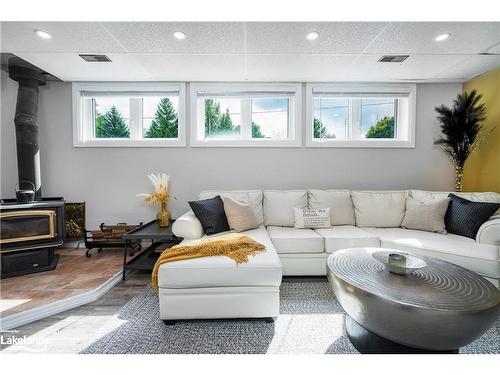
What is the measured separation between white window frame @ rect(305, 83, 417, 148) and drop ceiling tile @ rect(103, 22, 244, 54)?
4.49ft

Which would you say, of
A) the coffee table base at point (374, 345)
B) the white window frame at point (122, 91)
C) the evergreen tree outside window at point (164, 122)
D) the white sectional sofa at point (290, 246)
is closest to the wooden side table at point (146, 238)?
the white sectional sofa at point (290, 246)

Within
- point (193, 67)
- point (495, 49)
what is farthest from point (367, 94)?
→ point (193, 67)

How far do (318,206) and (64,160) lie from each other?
11.7ft

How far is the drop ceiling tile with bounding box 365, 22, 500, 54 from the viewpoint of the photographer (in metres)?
1.92

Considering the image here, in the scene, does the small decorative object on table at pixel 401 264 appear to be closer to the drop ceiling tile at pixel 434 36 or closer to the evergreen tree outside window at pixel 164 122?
the drop ceiling tile at pixel 434 36

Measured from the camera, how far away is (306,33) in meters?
2.01

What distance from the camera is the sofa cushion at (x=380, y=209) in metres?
2.76

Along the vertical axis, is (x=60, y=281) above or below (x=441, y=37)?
below

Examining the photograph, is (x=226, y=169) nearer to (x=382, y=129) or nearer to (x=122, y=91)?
(x=122, y=91)

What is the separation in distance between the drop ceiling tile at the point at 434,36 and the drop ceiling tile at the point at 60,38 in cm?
255

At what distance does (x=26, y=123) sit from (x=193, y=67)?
2.17 meters

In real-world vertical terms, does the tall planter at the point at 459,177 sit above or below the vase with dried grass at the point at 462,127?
below

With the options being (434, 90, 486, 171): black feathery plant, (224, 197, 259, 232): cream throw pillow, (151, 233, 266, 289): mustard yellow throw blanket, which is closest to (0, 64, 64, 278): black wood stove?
(151, 233, 266, 289): mustard yellow throw blanket
